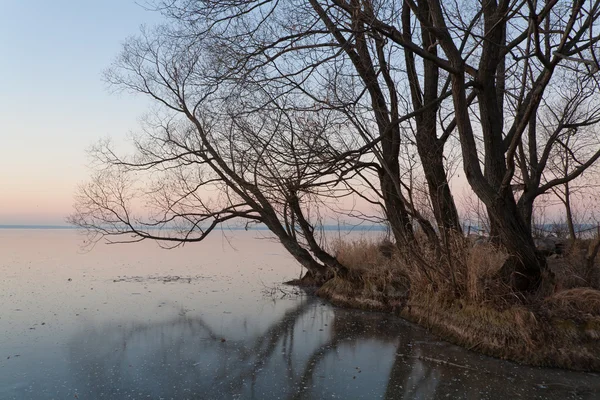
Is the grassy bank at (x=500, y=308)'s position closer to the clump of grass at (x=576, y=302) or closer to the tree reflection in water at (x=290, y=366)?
→ the clump of grass at (x=576, y=302)

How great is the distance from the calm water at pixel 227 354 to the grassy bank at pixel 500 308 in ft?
0.89

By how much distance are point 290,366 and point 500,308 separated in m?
2.72

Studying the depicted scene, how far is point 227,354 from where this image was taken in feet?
18.4

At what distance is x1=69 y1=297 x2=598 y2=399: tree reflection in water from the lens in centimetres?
448

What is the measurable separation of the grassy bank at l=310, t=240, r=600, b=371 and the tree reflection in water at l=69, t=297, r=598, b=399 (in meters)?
0.28

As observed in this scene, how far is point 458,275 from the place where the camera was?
22.1 ft

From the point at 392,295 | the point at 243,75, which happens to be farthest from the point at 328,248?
the point at 243,75

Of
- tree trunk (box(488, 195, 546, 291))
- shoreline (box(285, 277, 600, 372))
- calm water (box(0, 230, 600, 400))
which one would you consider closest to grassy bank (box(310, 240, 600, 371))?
shoreline (box(285, 277, 600, 372))

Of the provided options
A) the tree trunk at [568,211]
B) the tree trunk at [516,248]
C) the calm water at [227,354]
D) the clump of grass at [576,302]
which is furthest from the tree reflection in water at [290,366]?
the tree trunk at [568,211]

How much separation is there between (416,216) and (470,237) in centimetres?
86

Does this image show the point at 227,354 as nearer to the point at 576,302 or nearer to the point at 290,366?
the point at 290,366

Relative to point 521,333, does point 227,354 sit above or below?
below

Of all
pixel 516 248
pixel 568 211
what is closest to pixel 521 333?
pixel 516 248

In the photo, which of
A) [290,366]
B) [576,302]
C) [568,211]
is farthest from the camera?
[568,211]
